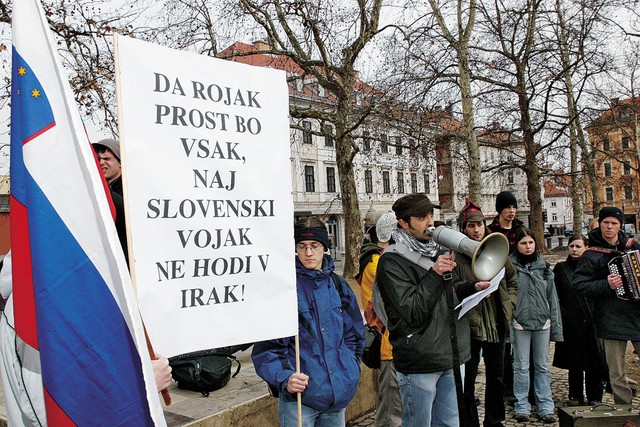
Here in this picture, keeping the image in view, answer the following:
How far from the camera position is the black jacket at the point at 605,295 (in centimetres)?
449

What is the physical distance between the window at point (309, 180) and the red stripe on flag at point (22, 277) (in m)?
38.4

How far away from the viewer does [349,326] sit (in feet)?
10.1

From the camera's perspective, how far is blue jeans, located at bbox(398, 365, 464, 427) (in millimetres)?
3184

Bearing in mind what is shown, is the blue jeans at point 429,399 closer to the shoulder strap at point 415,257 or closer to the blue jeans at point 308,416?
the blue jeans at point 308,416

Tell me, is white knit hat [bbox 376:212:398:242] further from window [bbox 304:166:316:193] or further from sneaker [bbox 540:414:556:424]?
window [bbox 304:166:316:193]

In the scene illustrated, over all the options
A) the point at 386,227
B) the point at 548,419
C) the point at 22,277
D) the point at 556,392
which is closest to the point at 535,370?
the point at 548,419

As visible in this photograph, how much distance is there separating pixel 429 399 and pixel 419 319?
51cm

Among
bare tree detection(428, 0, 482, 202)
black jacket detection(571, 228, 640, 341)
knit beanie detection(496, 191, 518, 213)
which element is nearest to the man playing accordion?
black jacket detection(571, 228, 640, 341)

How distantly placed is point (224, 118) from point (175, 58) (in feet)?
1.12

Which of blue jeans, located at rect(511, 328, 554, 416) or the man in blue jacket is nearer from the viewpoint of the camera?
the man in blue jacket

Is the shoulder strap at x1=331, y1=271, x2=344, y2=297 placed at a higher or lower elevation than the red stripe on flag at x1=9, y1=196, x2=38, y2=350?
lower

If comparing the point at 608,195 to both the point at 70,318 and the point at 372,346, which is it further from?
the point at 70,318

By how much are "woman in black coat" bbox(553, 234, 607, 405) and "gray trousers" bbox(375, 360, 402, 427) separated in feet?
6.66

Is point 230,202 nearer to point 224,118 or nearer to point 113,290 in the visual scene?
point 224,118
